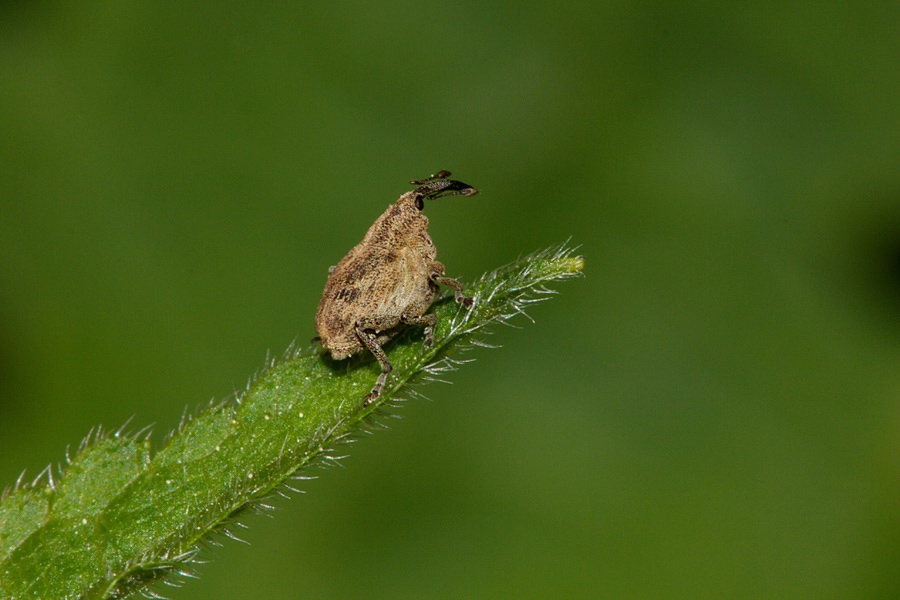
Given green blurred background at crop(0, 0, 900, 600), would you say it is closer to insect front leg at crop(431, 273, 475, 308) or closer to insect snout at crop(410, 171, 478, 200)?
insect snout at crop(410, 171, 478, 200)

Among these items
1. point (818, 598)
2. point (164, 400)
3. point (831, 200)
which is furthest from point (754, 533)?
point (164, 400)

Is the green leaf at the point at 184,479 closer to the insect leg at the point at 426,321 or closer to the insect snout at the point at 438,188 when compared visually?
the insect leg at the point at 426,321

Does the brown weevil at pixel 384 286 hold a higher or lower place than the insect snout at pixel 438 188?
lower

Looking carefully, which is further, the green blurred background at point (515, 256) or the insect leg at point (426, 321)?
the green blurred background at point (515, 256)

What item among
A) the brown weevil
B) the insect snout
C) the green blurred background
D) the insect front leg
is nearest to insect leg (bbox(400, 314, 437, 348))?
the brown weevil

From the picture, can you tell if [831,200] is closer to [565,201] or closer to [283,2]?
[565,201]

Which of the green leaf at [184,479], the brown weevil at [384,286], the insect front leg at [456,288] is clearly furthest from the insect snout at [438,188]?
the green leaf at [184,479]

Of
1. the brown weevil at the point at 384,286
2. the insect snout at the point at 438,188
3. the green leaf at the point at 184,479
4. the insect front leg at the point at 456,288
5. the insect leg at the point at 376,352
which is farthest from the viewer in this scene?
the insect snout at the point at 438,188
